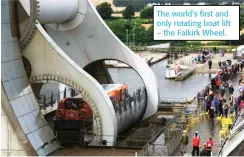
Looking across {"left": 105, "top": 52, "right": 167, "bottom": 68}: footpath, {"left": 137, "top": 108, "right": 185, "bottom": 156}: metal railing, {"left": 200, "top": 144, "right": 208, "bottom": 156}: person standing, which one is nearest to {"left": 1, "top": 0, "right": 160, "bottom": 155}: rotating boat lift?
{"left": 137, "top": 108, "right": 185, "bottom": 156}: metal railing

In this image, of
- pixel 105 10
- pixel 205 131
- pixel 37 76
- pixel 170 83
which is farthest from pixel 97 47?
pixel 105 10

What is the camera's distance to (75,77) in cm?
2303

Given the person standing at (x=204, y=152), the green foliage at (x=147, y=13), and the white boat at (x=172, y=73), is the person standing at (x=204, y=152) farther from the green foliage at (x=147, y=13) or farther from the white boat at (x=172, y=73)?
the green foliage at (x=147, y=13)

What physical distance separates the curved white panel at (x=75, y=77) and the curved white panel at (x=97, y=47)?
528 centimetres

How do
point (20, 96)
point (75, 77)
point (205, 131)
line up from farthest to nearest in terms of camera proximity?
point (205, 131) → point (75, 77) → point (20, 96)

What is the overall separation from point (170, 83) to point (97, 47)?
1830 cm

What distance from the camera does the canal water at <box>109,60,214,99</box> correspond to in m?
40.8

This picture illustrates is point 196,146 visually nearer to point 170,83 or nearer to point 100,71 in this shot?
point 100,71

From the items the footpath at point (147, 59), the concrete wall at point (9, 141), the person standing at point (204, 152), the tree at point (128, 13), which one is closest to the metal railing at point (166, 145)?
the person standing at point (204, 152)

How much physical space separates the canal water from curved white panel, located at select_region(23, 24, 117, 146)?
16.0 m

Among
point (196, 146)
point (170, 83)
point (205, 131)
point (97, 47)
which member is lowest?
point (170, 83)

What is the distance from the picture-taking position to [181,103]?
1288 inches

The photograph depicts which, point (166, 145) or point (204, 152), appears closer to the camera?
point (204, 152)

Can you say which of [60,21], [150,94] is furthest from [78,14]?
[150,94]
